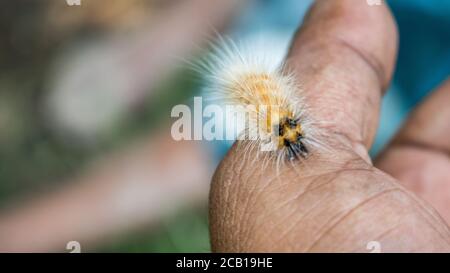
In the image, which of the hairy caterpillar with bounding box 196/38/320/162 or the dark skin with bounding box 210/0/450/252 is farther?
the hairy caterpillar with bounding box 196/38/320/162

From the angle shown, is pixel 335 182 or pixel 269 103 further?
pixel 269 103

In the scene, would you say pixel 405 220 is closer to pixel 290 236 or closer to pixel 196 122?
pixel 290 236

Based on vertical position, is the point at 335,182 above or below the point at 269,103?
below

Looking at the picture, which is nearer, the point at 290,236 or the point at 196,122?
the point at 290,236
